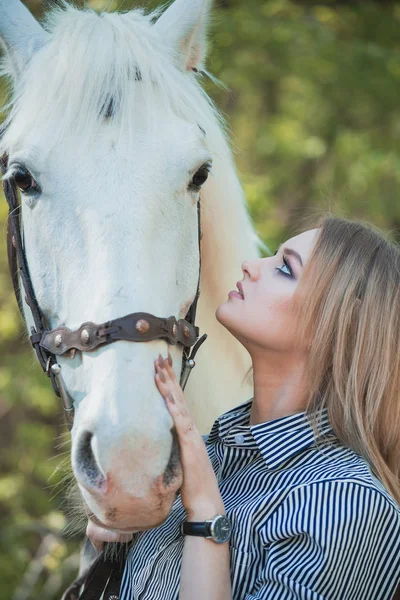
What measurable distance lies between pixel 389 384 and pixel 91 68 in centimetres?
119

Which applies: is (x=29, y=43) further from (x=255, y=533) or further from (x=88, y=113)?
(x=255, y=533)

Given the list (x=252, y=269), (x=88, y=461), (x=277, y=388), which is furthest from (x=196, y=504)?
(x=252, y=269)

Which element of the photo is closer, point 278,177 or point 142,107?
point 142,107

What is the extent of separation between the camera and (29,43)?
7.09 ft

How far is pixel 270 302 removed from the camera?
73.4 inches

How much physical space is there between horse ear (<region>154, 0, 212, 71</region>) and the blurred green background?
2.78 m

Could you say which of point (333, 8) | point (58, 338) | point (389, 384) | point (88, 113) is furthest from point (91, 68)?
point (333, 8)

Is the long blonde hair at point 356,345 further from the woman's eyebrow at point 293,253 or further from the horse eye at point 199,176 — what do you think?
the horse eye at point 199,176

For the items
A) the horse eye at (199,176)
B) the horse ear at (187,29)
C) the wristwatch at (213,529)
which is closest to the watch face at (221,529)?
the wristwatch at (213,529)

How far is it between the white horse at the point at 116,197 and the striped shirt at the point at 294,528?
0.23 metres

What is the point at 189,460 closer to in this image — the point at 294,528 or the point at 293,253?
the point at 294,528

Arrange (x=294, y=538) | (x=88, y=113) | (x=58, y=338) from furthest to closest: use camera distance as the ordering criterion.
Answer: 1. (x=88, y=113)
2. (x=58, y=338)
3. (x=294, y=538)

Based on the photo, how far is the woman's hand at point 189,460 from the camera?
61.8 inches

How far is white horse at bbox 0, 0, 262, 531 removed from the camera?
1.50 meters
